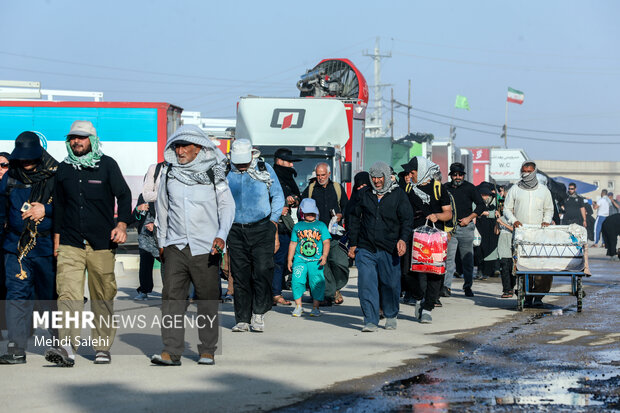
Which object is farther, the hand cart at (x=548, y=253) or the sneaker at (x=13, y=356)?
the hand cart at (x=548, y=253)

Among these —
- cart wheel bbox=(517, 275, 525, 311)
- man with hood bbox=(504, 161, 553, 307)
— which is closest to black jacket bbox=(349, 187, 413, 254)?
cart wheel bbox=(517, 275, 525, 311)

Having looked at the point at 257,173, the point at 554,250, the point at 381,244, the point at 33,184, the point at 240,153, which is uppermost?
the point at 240,153

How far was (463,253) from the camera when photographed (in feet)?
54.0

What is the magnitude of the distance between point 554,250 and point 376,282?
3214 mm

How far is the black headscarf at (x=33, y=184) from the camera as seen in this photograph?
9.34m

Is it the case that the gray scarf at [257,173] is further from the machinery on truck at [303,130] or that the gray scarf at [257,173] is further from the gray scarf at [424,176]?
the machinery on truck at [303,130]

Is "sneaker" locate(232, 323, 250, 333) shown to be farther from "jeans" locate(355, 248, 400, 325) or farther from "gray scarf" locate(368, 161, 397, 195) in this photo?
"gray scarf" locate(368, 161, 397, 195)

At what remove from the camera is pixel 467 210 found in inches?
626

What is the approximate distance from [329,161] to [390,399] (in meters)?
12.4

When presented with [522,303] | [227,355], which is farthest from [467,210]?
[227,355]

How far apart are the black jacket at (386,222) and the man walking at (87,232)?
11.1ft

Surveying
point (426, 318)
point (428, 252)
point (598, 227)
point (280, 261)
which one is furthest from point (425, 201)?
point (598, 227)

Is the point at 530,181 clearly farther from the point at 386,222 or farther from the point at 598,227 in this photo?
the point at 598,227

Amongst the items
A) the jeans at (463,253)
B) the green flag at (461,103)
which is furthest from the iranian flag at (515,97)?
the jeans at (463,253)
